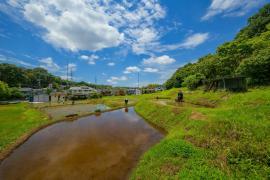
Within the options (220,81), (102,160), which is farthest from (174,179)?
(220,81)

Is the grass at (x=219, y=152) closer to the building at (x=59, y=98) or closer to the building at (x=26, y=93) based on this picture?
the building at (x=59, y=98)

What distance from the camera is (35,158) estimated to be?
8008 mm

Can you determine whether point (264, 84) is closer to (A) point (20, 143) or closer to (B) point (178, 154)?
(B) point (178, 154)

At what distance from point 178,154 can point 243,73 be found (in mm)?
18248

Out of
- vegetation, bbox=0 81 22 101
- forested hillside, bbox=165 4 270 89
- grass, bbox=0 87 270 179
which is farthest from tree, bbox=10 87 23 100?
forested hillside, bbox=165 4 270 89

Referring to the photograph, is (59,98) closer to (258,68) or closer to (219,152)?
(219,152)

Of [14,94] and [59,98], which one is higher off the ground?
[14,94]

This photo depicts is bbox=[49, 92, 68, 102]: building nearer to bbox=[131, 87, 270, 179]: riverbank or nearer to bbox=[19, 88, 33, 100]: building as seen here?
bbox=[19, 88, 33, 100]: building

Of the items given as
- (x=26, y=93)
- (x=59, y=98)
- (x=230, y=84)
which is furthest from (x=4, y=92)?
(x=230, y=84)

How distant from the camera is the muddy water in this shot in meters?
6.49

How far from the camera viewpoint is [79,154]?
8.30 metres

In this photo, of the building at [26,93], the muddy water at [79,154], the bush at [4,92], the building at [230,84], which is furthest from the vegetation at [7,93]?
the building at [230,84]

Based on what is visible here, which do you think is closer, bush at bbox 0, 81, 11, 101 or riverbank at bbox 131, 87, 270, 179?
riverbank at bbox 131, 87, 270, 179

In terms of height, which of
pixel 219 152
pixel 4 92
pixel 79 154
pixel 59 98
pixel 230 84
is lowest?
pixel 79 154
